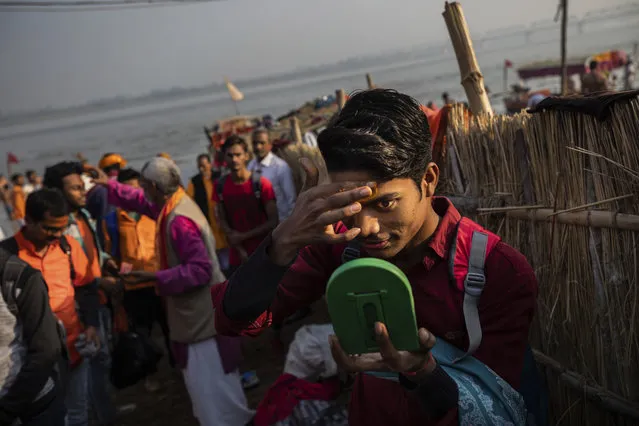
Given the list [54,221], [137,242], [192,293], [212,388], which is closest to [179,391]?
[137,242]

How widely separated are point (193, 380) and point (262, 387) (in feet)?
5.01

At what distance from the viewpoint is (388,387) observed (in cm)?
171

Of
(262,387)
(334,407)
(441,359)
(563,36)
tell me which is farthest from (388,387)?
(563,36)

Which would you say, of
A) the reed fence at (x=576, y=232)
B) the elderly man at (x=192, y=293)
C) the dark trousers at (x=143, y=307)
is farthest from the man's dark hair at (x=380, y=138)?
the dark trousers at (x=143, y=307)

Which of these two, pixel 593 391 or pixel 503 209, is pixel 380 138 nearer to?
pixel 503 209

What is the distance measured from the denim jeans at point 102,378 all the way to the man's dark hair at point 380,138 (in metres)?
3.70

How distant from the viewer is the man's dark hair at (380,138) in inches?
56.2

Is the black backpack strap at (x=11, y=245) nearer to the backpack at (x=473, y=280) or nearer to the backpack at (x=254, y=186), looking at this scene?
the backpack at (x=254, y=186)

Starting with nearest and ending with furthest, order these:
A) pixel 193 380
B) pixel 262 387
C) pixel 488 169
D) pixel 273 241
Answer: pixel 273 241 → pixel 488 169 → pixel 193 380 → pixel 262 387

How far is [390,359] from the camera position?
1.20 m

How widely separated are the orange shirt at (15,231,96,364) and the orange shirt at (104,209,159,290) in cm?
126

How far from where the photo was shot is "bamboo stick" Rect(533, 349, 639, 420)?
2322 millimetres

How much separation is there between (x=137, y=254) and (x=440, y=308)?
4.25 metres

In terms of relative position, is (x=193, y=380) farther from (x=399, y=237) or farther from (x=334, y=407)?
(x=399, y=237)
